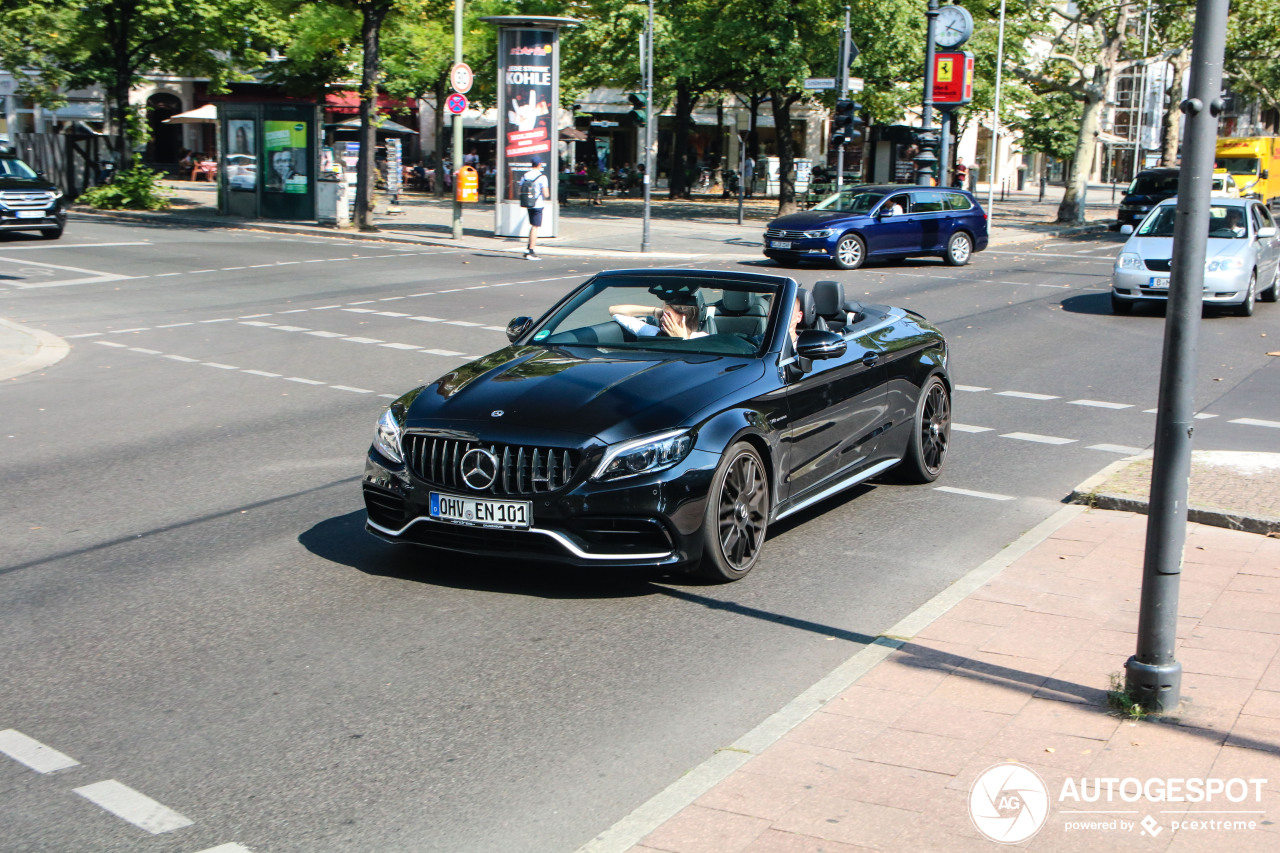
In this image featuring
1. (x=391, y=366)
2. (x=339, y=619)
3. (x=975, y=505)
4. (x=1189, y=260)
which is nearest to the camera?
(x=1189, y=260)

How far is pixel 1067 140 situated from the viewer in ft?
197

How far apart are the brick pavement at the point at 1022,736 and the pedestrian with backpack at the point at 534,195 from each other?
2054cm

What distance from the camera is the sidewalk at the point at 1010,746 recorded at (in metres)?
3.83

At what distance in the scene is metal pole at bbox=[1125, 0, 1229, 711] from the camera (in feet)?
14.4

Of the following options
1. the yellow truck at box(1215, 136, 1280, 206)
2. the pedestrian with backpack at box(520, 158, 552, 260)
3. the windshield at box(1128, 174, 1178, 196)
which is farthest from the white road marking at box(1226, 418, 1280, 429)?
the yellow truck at box(1215, 136, 1280, 206)

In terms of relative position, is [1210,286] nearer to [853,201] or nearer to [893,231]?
[893,231]

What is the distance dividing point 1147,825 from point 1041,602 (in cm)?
215

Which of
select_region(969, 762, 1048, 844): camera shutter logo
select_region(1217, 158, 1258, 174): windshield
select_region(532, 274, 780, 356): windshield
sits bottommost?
select_region(969, 762, 1048, 844): camera shutter logo

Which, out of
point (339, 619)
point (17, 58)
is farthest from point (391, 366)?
point (17, 58)

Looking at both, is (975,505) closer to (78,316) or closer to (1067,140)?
(78,316)

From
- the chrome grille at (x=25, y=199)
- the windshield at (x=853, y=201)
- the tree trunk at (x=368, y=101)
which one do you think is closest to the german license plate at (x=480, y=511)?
the windshield at (x=853, y=201)

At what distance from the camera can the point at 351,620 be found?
575 cm

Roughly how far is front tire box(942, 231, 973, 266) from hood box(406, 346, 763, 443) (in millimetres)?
20512

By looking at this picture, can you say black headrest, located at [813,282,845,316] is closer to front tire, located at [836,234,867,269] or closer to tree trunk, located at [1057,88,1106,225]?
front tire, located at [836,234,867,269]
